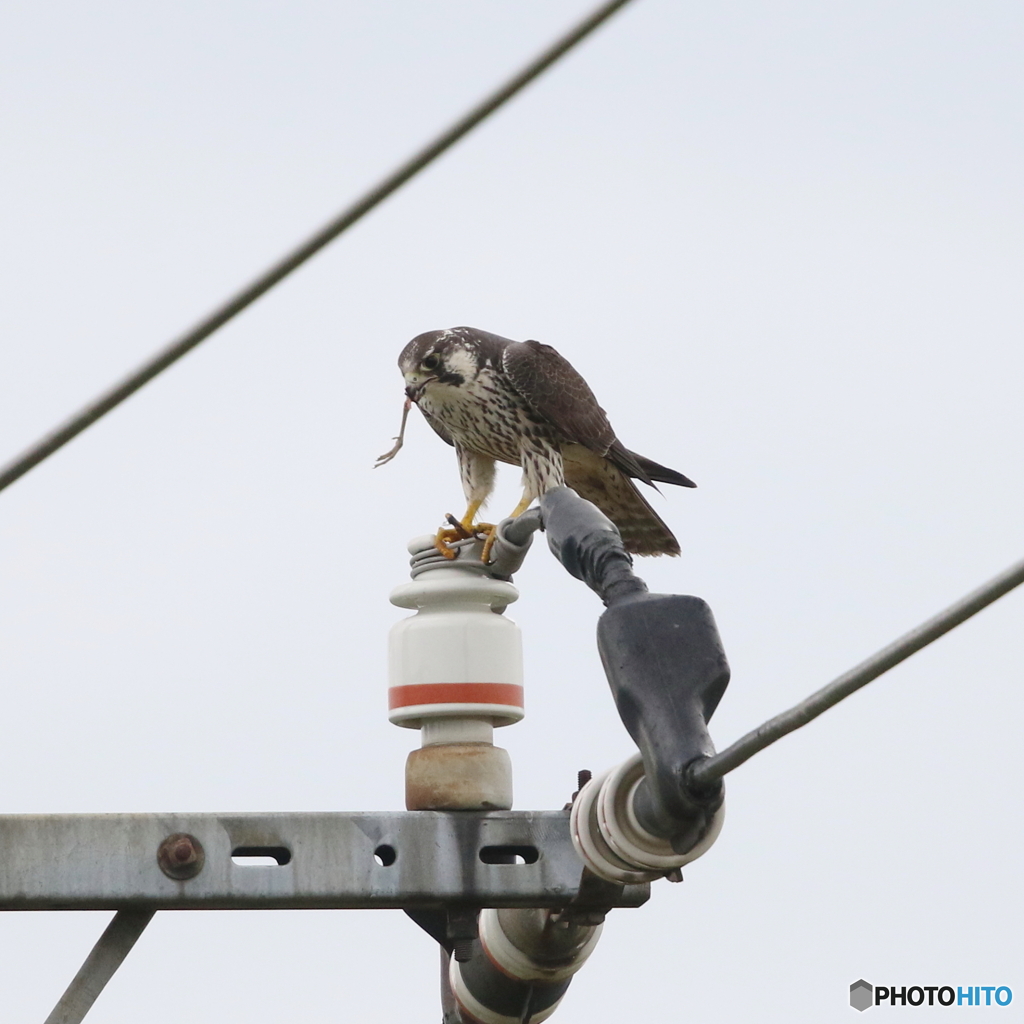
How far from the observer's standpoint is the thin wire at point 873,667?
2324mm

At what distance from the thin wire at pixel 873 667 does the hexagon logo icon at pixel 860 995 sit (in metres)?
2.23

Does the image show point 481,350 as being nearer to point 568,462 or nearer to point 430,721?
point 568,462

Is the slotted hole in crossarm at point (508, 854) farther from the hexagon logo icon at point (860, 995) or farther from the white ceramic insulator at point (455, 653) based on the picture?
the hexagon logo icon at point (860, 995)

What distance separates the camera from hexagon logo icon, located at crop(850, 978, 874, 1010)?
15.6ft

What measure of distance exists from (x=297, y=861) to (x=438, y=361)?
3564 mm

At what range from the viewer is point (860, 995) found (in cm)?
477

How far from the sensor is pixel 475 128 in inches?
111

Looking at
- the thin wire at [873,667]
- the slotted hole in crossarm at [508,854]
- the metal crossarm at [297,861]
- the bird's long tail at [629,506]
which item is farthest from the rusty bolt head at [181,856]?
the bird's long tail at [629,506]

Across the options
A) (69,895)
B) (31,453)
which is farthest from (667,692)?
(69,895)

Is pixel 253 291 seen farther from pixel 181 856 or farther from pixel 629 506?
pixel 629 506

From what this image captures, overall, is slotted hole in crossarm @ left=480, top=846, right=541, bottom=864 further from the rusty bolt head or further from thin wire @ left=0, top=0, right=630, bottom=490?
thin wire @ left=0, top=0, right=630, bottom=490

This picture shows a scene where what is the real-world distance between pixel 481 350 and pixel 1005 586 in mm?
4931

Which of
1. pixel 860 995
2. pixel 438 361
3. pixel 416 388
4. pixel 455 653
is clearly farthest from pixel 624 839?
pixel 438 361

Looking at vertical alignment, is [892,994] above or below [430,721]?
below
